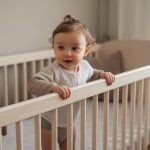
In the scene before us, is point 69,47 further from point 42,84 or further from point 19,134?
point 19,134

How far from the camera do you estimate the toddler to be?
1.30 meters

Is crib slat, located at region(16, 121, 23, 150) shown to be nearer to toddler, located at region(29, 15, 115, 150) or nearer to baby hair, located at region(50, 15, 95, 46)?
toddler, located at region(29, 15, 115, 150)

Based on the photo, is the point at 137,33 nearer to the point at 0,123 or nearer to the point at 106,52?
the point at 106,52

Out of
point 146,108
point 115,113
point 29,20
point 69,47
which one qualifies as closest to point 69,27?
point 69,47

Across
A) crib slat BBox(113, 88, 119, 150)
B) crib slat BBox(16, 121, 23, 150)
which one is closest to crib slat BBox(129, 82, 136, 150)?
crib slat BBox(113, 88, 119, 150)

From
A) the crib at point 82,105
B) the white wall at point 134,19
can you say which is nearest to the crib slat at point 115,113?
the crib at point 82,105

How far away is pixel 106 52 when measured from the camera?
2.55m

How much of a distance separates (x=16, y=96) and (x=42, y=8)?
22.6 inches

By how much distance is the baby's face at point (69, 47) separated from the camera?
1.33m

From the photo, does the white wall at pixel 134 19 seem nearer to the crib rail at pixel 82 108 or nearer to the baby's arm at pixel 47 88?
the crib rail at pixel 82 108

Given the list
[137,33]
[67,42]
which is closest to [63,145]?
[67,42]

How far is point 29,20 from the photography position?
7.32 ft

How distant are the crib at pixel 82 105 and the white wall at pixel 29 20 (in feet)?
0.39

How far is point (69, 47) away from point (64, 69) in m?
0.10
